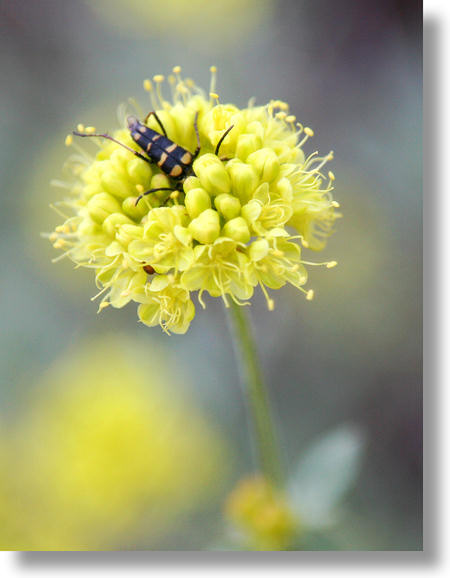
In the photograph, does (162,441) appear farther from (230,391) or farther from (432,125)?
(432,125)

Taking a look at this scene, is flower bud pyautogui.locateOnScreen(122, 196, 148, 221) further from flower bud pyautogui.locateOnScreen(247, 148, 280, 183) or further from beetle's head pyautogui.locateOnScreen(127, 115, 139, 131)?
flower bud pyautogui.locateOnScreen(247, 148, 280, 183)

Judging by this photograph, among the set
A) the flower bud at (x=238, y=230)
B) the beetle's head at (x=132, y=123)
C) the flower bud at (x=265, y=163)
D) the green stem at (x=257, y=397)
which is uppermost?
the beetle's head at (x=132, y=123)

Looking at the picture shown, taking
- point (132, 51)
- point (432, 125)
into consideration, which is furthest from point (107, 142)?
point (132, 51)

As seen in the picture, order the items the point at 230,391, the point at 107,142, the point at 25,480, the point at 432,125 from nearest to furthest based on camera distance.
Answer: the point at 107,142 < the point at 432,125 < the point at 25,480 < the point at 230,391

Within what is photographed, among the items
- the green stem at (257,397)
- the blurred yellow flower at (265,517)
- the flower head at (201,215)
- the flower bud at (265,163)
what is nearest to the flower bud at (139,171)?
the flower head at (201,215)

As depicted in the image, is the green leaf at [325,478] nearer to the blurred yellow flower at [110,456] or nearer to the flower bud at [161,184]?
the blurred yellow flower at [110,456]

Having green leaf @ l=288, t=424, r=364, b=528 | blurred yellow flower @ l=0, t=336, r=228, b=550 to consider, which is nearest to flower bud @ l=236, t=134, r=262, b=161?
green leaf @ l=288, t=424, r=364, b=528

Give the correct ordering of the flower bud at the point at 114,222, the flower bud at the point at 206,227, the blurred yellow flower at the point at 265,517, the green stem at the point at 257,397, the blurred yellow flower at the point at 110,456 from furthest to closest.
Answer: the blurred yellow flower at the point at 110,456
the blurred yellow flower at the point at 265,517
the green stem at the point at 257,397
the flower bud at the point at 114,222
the flower bud at the point at 206,227
